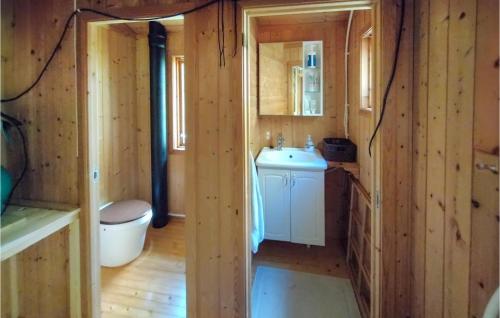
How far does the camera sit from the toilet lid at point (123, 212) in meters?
2.47

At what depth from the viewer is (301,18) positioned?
2812mm

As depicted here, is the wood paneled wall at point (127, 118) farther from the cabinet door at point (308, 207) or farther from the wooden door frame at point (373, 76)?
the wooden door frame at point (373, 76)

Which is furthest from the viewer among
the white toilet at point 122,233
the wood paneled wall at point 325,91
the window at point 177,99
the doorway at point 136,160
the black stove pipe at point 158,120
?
the window at point 177,99

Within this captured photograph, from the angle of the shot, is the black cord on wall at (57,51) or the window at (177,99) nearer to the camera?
the black cord on wall at (57,51)

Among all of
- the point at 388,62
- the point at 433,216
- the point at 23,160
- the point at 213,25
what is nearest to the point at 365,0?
the point at 388,62

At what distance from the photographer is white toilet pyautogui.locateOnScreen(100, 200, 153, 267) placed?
2.45 metres

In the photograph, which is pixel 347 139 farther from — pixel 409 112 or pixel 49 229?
pixel 49 229

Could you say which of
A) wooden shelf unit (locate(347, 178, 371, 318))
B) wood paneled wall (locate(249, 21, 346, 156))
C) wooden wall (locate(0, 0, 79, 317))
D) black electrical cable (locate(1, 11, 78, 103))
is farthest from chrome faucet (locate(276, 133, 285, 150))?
black electrical cable (locate(1, 11, 78, 103))

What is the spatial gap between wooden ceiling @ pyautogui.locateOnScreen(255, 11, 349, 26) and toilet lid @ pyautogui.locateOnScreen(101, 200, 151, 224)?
6.97ft

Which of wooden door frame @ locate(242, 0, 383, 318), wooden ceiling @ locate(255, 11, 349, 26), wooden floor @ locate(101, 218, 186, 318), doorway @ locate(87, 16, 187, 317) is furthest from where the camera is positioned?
wooden ceiling @ locate(255, 11, 349, 26)

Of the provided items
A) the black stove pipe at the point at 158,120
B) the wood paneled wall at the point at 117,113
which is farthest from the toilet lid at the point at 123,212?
the black stove pipe at the point at 158,120

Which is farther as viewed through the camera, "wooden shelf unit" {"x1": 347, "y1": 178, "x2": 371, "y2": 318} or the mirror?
the mirror

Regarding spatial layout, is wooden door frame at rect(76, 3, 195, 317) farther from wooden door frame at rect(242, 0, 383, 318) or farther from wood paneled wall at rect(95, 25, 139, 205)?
wood paneled wall at rect(95, 25, 139, 205)

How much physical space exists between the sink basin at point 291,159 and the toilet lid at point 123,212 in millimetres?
1146
